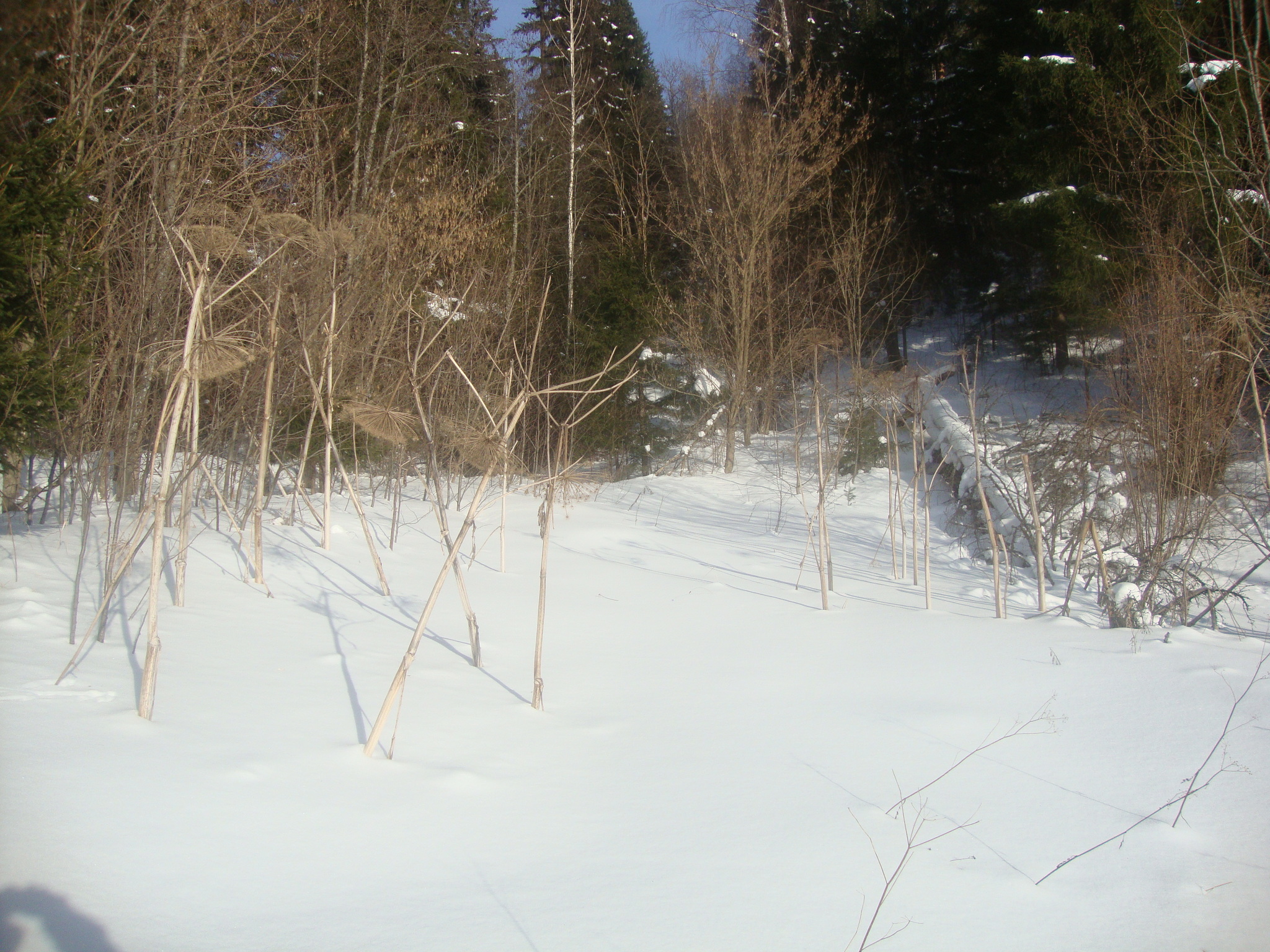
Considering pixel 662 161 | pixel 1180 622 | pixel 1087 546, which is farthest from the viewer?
pixel 662 161

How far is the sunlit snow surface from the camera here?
207 cm

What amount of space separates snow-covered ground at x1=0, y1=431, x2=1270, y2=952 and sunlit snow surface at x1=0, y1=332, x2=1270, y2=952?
0.01 m

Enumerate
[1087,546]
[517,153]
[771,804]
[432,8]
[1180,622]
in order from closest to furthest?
1. [771,804]
2. [1180,622]
3. [1087,546]
4. [432,8]
5. [517,153]

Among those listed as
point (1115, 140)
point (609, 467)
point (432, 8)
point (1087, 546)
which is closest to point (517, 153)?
point (432, 8)

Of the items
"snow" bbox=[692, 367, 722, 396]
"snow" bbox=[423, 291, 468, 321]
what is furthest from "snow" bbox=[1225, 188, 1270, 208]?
"snow" bbox=[423, 291, 468, 321]

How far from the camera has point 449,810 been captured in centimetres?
265

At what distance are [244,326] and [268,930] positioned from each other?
17.9 feet

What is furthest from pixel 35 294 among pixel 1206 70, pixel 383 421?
pixel 1206 70

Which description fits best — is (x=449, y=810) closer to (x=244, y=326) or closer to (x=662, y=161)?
(x=244, y=326)

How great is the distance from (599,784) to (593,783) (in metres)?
0.02

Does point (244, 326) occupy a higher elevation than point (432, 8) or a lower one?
lower

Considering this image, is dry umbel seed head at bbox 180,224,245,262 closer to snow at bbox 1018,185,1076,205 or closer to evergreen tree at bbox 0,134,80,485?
evergreen tree at bbox 0,134,80,485

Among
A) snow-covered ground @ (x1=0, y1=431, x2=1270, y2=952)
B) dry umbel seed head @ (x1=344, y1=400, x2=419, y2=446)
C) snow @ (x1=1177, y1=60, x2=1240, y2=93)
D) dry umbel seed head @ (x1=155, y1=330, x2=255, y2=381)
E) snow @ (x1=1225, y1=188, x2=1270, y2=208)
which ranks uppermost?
snow @ (x1=1177, y1=60, x2=1240, y2=93)

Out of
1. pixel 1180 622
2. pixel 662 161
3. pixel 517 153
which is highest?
pixel 662 161
